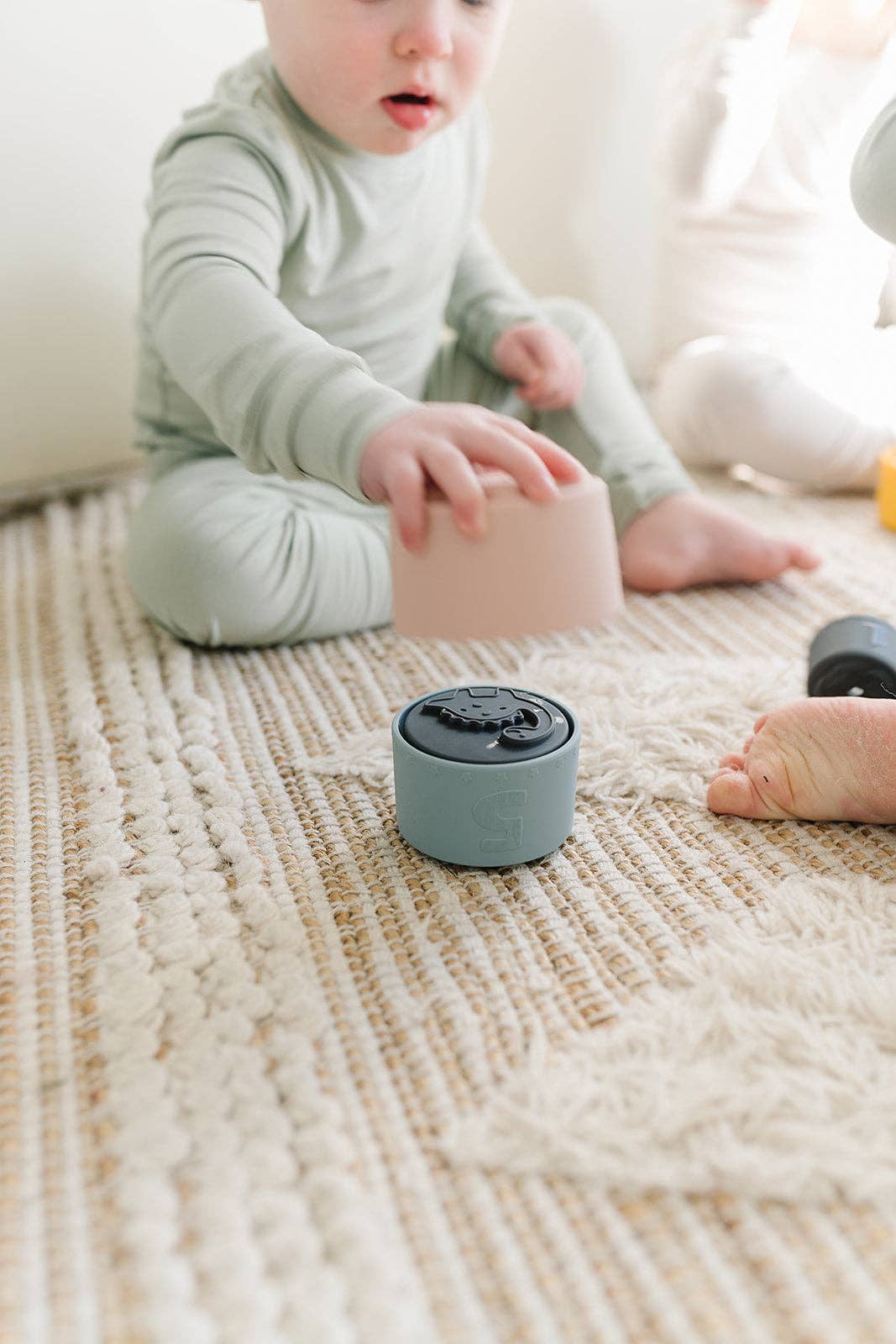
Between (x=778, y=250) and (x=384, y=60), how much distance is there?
2.25 feet

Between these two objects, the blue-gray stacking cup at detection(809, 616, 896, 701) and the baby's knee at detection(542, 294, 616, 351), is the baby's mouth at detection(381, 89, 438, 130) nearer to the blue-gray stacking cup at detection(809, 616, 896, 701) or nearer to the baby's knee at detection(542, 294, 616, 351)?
the baby's knee at detection(542, 294, 616, 351)

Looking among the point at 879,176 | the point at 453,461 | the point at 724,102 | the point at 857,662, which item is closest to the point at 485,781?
the point at 453,461

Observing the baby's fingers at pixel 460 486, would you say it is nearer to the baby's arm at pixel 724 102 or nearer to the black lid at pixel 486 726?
the black lid at pixel 486 726

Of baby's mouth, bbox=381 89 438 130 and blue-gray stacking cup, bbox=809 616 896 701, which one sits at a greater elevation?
baby's mouth, bbox=381 89 438 130

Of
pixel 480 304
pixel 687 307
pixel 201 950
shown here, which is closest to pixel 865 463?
pixel 687 307

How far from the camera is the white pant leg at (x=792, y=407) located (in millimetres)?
1169

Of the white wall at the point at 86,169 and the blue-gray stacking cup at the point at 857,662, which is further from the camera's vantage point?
the white wall at the point at 86,169

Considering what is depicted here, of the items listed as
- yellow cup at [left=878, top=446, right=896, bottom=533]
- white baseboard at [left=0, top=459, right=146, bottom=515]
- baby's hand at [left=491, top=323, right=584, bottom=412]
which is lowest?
white baseboard at [left=0, top=459, right=146, bottom=515]

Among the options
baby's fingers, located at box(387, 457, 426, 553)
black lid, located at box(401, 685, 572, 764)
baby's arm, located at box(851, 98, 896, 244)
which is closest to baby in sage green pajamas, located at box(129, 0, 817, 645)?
baby's fingers, located at box(387, 457, 426, 553)

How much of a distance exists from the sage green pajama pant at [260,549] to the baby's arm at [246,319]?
0.43 feet

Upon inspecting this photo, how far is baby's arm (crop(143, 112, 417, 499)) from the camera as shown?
580 mm

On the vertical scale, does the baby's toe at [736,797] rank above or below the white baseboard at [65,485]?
above

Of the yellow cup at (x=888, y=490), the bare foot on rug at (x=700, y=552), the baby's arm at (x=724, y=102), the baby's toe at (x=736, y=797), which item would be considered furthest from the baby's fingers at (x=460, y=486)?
the baby's arm at (x=724, y=102)

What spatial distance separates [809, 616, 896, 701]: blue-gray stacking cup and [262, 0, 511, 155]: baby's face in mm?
412
